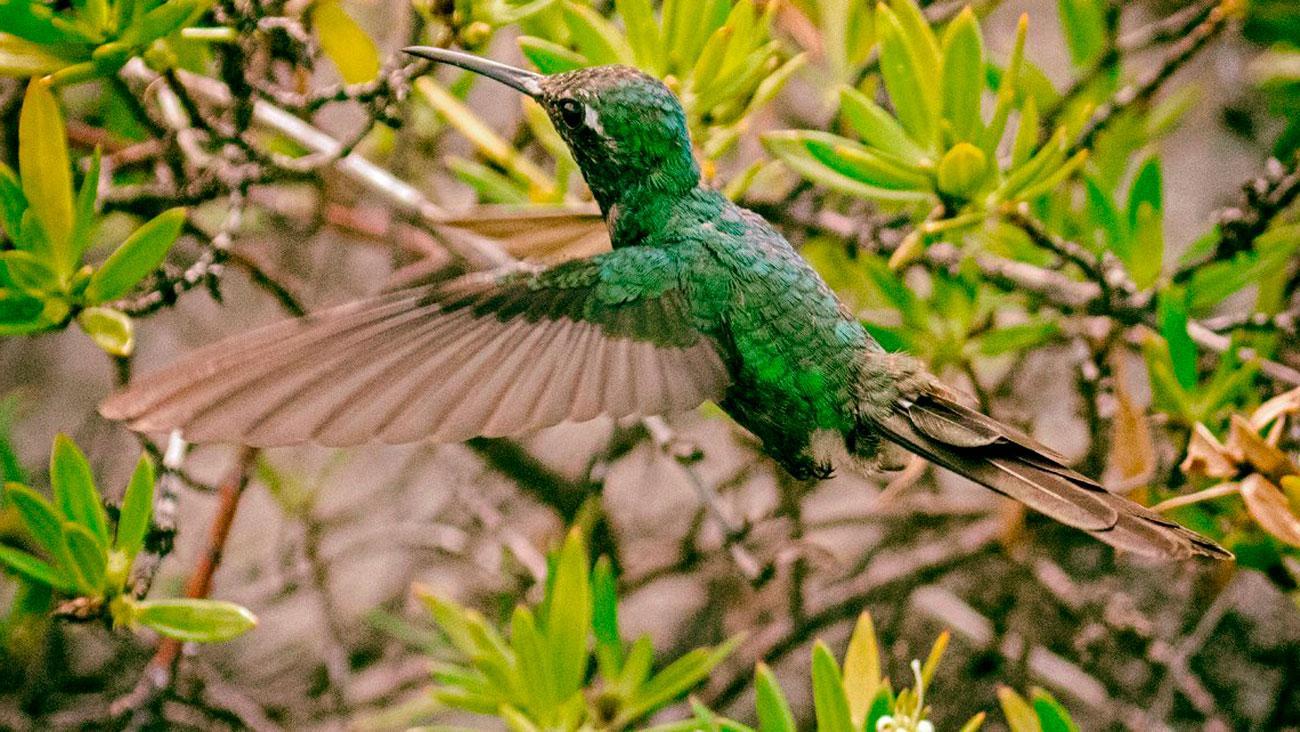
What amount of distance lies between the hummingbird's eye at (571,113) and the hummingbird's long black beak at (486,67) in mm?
44

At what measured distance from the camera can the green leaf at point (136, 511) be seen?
1.10m

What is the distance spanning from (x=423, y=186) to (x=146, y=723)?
107cm

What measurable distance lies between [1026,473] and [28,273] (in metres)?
1.04

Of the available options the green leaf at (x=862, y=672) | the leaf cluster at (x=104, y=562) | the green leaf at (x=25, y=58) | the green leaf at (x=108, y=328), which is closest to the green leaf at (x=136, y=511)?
the leaf cluster at (x=104, y=562)

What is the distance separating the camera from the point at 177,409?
2.81 ft

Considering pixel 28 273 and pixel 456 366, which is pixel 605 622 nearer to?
pixel 456 366

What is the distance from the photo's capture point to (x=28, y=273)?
108 centimetres

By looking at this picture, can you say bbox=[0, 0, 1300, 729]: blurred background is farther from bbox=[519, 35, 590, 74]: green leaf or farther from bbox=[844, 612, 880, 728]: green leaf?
bbox=[844, 612, 880, 728]: green leaf

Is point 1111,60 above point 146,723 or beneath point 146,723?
above

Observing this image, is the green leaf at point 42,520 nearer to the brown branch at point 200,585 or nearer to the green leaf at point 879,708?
the brown branch at point 200,585

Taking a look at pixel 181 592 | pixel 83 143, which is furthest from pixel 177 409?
pixel 181 592

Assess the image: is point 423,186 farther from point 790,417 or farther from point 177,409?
point 177,409

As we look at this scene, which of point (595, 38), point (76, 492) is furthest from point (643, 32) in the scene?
point (76, 492)

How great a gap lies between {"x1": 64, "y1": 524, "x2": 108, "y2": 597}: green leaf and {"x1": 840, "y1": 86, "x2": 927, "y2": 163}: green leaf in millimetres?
944
